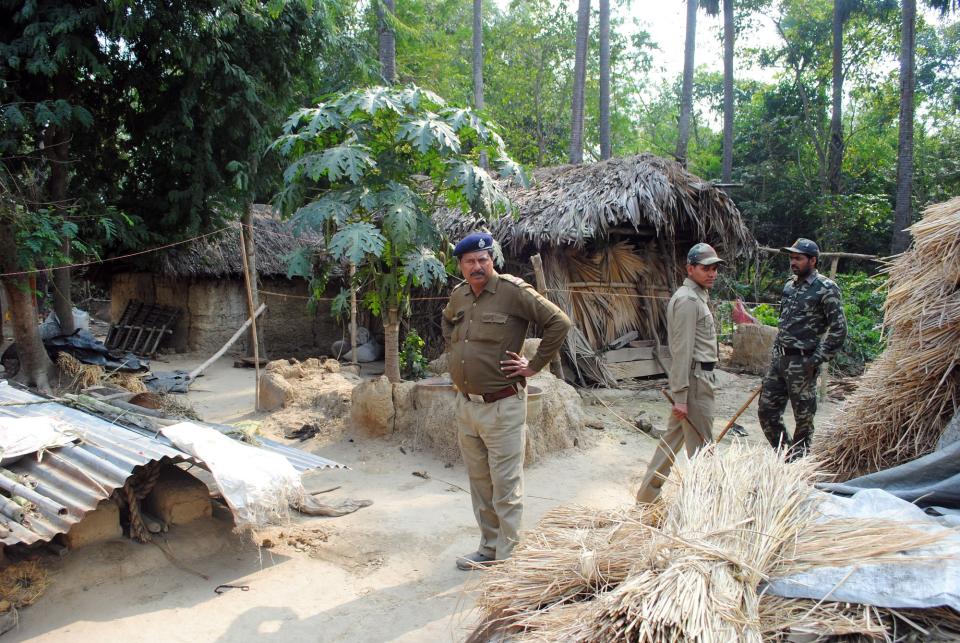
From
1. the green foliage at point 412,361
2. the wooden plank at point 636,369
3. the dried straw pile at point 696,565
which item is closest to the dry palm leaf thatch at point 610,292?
the wooden plank at point 636,369

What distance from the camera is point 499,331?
352cm

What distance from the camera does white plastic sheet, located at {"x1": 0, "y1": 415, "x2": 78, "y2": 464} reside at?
381 cm

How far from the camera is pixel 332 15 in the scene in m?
10.5

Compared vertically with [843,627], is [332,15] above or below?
above

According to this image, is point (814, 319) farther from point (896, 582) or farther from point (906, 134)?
point (906, 134)

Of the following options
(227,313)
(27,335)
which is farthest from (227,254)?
(27,335)

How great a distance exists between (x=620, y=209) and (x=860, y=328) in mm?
4984

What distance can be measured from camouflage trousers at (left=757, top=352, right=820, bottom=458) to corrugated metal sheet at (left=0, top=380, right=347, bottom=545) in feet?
10.4

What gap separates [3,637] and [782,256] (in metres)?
18.9

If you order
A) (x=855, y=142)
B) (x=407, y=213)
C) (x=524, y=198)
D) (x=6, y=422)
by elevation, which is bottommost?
(x=6, y=422)

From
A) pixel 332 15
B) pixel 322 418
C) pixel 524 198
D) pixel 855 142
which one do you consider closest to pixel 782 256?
pixel 855 142

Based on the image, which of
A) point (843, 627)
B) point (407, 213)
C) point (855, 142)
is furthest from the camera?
point (855, 142)

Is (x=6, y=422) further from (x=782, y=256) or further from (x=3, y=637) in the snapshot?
(x=782, y=256)

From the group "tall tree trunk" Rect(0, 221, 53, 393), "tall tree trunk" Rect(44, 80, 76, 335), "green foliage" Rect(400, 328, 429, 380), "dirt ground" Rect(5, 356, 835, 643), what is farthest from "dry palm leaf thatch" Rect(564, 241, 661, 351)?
"tall tree trunk" Rect(0, 221, 53, 393)
